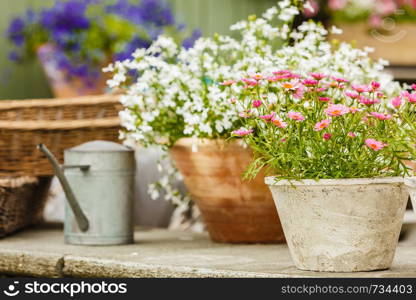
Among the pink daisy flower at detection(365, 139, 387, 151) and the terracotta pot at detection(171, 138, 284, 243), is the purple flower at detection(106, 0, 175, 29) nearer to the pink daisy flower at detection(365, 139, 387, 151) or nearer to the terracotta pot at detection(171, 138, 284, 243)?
the terracotta pot at detection(171, 138, 284, 243)

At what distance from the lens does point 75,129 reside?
90.7 inches

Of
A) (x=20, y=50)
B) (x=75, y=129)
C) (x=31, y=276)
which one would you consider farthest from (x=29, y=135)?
(x=20, y=50)

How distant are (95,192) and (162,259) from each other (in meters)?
0.35

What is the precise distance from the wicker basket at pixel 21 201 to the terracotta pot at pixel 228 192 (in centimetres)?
46

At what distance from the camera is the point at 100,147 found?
6.97 feet

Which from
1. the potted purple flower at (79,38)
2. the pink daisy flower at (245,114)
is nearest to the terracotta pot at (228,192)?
the pink daisy flower at (245,114)

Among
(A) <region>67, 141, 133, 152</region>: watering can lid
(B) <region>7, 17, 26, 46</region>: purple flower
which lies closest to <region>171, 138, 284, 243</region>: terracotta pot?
(A) <region>67, 141, 133, 152</region>: watering can lid

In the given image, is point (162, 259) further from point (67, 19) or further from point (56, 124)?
point (67, 19)

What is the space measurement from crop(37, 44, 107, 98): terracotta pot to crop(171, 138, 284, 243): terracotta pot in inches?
49.0

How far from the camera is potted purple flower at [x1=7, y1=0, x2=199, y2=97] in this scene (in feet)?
10.8

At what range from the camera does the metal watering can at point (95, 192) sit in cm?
211

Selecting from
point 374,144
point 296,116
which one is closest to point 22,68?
point 296,116

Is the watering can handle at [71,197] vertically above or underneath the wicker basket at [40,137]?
underneath

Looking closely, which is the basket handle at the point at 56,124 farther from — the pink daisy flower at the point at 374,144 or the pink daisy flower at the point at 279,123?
the pink daisy flower at the point at 374,144
